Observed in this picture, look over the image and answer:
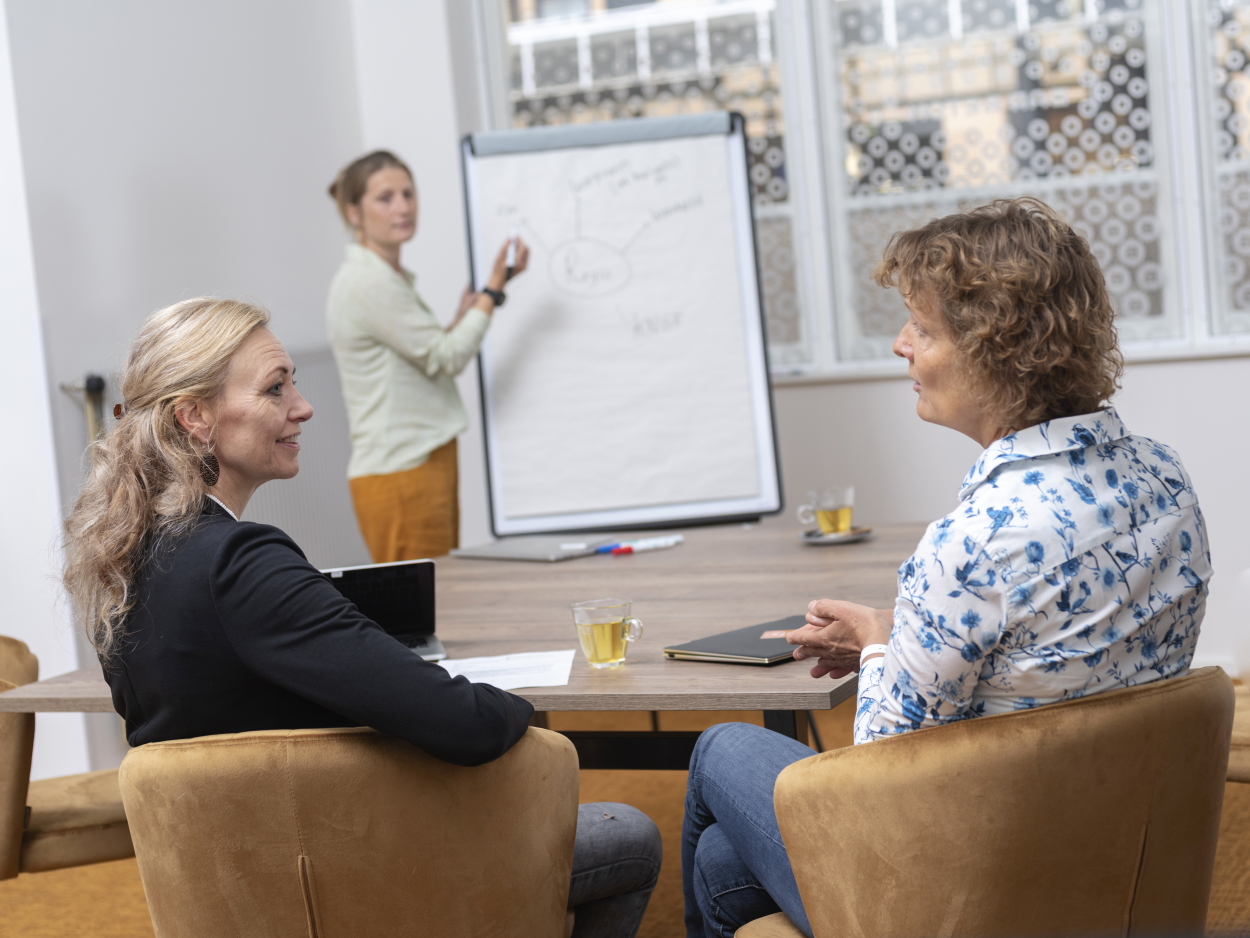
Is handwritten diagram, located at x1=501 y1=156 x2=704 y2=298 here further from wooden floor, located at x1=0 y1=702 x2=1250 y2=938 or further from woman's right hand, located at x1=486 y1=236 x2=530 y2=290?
wooden floor, located at x1=0 y1=702 x2=1250 y2=938

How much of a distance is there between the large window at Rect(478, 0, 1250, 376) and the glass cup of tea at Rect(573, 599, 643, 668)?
2.66 meters

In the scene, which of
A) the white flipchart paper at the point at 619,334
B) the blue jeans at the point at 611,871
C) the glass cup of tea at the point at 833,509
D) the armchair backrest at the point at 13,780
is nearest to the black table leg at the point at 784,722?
the blue jeans at the point at 611,871

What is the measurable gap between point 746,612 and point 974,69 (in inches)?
109

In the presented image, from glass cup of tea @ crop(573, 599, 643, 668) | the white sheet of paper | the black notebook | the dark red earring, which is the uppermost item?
the dark red earring

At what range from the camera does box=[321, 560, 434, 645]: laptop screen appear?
1709 mm

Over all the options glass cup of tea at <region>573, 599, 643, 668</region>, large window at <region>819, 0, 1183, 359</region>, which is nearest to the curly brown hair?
glass cup of tea at <region>573, 599, 643, 668</region>

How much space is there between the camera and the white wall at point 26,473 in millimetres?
2869

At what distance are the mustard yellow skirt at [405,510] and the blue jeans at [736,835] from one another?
68.7 inches

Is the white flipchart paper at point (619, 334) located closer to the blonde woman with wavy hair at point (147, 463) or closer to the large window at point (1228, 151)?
the large window at point (1228, 151)

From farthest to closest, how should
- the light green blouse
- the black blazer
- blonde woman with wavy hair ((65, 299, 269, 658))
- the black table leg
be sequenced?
the light green blouse < the black table leg < blonde woman with wavy hair ((65, 299, 269, 658)) < the black blazer

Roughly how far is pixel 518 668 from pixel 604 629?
14cm

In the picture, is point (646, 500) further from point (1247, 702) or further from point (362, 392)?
point (1247, 702)

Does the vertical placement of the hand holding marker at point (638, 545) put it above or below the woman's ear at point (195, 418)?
below

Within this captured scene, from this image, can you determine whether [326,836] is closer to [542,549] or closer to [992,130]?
[542,549]
